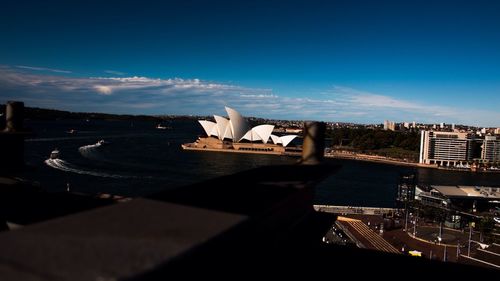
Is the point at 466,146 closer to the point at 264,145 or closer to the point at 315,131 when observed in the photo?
the point at 264,145

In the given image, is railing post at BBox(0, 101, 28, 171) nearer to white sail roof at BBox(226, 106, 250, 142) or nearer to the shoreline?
white sail roof at BBox(226, 106, 250, 142)

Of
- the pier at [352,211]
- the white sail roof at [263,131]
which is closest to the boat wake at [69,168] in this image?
the pier at [352,211]

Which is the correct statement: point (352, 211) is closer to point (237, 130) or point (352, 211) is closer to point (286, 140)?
point (286, 140)

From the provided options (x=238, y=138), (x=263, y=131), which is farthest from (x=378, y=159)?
(x=238, y=138)

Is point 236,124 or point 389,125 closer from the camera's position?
point 236,124

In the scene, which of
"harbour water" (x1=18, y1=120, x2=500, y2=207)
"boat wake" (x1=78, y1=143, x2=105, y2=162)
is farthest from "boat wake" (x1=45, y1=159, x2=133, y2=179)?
"boat wake" (x1=78, y1=143, x2=105, y2=162)
